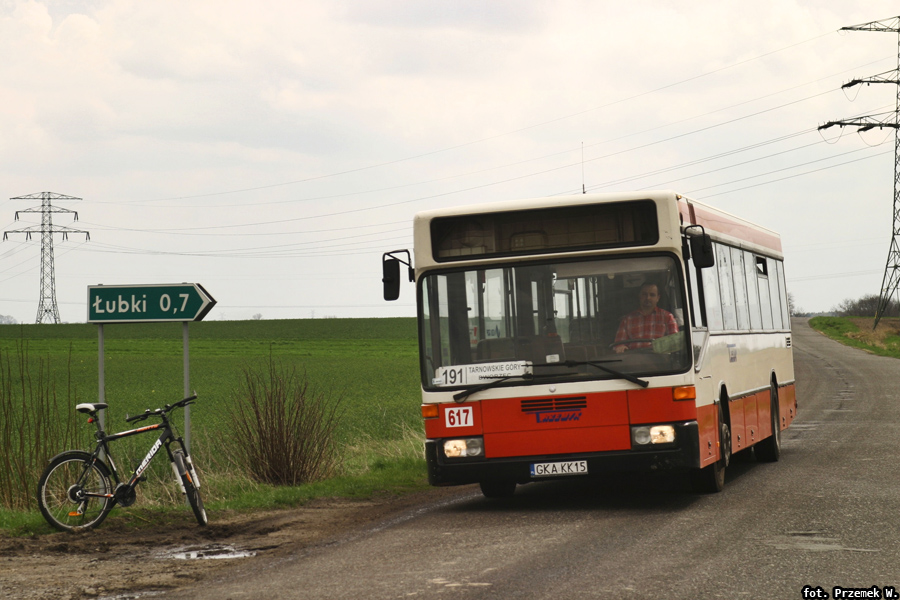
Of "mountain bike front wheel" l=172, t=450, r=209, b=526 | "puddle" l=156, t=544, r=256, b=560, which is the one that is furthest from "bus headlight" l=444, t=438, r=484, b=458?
"mountain bike front wheel" l=172, t=450, r=209, b=526

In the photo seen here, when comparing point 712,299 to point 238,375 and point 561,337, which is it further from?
point 238,375

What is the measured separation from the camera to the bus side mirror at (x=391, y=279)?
1050 centimetres

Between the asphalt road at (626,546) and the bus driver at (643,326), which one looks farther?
the bus driver at (643,326)

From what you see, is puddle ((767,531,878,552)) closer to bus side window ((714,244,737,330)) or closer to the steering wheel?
the steering wheel

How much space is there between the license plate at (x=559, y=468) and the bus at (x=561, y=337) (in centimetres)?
1

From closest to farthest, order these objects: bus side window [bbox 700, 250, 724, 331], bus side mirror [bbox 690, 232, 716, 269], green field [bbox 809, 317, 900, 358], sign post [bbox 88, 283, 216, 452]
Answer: bus side mirror [bbox 690, 232, 716, 269] → bus side window [bbox 700, 250, 724, 331] → sign post [bbox 88, 283, 216, 452] → green field [bbox 809, 317, 900, 358]

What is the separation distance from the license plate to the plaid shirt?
1145 mm

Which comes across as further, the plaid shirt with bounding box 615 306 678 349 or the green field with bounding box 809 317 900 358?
the green field with bounding box 809 317 900 358

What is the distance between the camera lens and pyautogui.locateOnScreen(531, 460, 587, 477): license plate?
392 inches

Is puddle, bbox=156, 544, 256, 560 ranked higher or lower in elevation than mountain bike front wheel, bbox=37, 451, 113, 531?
lower

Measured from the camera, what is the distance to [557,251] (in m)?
10.3

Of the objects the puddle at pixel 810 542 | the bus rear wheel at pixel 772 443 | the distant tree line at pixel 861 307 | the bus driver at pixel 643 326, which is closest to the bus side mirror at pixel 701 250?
the bus driver at pixel 643 326

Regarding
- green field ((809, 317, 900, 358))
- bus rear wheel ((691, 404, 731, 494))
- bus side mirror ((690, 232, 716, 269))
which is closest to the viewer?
bus side mirror ((690, 232, 716, 269))

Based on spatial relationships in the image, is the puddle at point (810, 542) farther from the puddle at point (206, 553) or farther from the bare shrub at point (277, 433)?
the bare shrub at point (277, 433)
